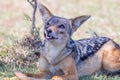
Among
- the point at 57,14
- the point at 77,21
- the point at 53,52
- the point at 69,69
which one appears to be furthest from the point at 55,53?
the point at 57,14

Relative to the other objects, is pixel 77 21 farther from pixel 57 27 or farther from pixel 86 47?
pixel 86 47

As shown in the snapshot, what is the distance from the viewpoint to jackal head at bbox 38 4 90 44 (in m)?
8.06

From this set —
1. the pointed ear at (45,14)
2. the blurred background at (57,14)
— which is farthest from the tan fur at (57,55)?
the blurred background at (57,14)

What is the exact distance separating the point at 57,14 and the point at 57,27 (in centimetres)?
834

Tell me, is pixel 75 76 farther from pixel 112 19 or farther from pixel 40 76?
pixel 112 19

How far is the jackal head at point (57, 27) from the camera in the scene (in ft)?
26.5

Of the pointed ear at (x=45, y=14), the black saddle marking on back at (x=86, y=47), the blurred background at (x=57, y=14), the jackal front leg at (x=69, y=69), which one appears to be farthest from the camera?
the blurred background at (x=57, y=14)

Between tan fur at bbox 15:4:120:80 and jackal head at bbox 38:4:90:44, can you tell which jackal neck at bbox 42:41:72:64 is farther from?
jackal head at bbox 38:4:90:44

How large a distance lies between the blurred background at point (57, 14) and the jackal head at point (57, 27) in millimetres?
1171

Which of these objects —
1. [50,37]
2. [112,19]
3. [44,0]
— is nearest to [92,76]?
[50,37]

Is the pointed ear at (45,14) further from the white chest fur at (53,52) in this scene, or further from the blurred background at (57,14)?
the blurred background at (57,14)

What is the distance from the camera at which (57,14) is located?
16531mm

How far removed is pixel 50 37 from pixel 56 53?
487 mm

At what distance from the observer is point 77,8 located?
18.4 meters
